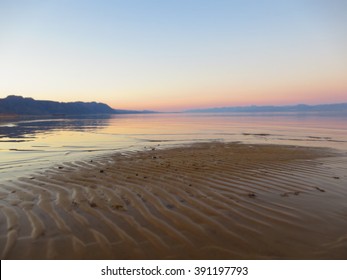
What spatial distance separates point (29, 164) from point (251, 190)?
8384 millimetres

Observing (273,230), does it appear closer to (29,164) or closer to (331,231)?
(331,231)

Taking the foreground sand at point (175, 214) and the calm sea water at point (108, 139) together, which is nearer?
the foreground sand at point (175, 214)

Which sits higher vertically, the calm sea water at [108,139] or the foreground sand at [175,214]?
the calm sea water at [108,139]

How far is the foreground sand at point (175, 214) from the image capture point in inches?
139

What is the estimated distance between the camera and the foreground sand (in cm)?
353

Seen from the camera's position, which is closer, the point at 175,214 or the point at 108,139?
the point at 175,214

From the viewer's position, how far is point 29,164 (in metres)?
9.92

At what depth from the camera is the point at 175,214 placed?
4.74 metres

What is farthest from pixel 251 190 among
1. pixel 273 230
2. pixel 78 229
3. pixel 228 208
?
pixel 78 229

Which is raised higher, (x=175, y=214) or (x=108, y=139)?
(x=108, y=139)

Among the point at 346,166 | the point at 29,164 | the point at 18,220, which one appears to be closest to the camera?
the point at 18,220
